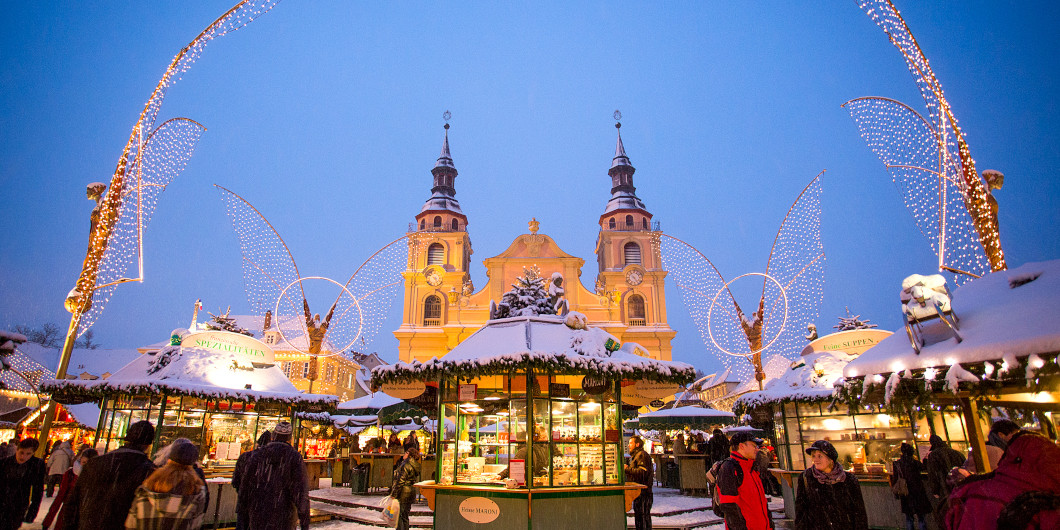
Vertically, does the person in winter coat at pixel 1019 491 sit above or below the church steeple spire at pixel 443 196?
below

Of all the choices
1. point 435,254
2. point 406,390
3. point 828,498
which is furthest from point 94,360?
point 828,498

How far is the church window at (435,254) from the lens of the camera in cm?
4450

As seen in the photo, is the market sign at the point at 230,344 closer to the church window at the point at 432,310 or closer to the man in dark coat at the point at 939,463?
the man in dark coat at the point at 939,463

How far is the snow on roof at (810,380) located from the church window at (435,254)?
34263mm

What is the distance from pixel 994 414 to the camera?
5926 mm

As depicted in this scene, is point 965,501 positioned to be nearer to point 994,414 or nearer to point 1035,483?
point 1035,483

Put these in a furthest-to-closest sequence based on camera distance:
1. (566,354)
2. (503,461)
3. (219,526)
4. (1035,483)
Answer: (219,526)
(503,461)
(566,354)
(1035,483)

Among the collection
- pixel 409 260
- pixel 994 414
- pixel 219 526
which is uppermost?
pixel 409 260

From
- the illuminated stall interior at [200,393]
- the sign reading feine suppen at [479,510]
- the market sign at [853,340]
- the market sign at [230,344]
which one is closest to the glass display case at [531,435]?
the sign reading feine suppen at [479,510]

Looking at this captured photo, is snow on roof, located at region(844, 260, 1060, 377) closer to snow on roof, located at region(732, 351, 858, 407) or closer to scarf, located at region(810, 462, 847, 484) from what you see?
scarf, located at region(810, 462, 847, 484)

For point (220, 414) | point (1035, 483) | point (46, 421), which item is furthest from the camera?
point (220, 414)

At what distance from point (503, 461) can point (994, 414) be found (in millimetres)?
5996

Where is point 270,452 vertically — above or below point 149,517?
above

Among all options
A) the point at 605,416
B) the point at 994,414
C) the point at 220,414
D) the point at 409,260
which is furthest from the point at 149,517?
the point at 409,260
